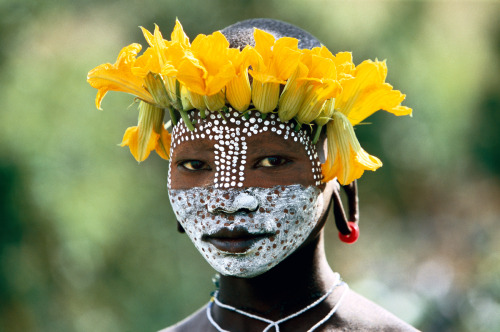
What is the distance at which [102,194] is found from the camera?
9570 millimetres

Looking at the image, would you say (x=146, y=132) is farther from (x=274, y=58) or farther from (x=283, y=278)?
(x=283, y=278)

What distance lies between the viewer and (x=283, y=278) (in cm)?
308

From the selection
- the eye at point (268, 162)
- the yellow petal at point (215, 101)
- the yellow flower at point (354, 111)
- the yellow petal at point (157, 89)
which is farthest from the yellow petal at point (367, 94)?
the yellow petal at point (157, 89)

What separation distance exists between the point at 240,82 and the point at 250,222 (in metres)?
0.54

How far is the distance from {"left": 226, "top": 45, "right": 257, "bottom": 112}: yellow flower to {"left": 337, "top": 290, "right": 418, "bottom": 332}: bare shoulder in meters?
0.97

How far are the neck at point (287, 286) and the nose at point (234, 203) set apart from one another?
0.36 metres

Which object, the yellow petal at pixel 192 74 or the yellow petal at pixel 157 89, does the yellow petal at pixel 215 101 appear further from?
the yellow petal at pixel 157 89

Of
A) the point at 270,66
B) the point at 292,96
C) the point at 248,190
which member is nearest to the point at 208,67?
the point at 270,66

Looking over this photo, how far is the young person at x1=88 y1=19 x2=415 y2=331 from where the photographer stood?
2807 mm

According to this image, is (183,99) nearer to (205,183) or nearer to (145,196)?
(205,183)

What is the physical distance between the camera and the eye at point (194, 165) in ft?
9.76

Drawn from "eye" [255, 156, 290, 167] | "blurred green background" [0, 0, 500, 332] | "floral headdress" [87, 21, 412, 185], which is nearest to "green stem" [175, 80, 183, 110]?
"floral headdress" [87, 21, 412, 185]

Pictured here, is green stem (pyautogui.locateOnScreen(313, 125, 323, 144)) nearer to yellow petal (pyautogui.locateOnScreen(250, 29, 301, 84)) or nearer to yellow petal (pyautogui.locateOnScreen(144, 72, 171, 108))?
yellow petal (pyautogui.locateOnScreen(250, 29, 301, 84))

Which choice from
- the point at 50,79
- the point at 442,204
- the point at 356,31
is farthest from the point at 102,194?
the point at 442,204
